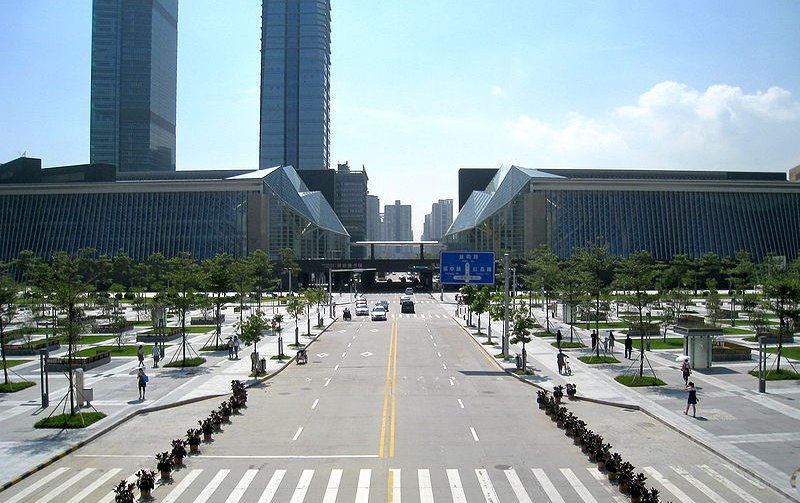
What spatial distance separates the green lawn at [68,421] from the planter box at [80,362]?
11131 millimetres

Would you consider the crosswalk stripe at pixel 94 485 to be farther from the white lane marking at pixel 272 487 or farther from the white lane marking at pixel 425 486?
the white lane marking at pixel 425 486

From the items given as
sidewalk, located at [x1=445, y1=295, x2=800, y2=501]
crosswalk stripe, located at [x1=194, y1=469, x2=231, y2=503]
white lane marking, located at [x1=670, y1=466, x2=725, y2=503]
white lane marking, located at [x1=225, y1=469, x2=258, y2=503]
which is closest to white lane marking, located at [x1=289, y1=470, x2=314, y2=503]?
white lane marking, located at [x1=225, y1=469, x2=258, y2=503]

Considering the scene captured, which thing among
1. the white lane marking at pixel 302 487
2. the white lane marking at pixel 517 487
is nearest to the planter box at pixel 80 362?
the white lane marking at pixel 302 487

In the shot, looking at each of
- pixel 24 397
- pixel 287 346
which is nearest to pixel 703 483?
pixel 24 397

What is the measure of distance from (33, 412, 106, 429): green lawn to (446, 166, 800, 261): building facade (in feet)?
353

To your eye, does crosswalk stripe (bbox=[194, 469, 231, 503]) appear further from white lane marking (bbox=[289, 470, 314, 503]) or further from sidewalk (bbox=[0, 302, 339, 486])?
sidewalk (bbox=[0, 302, 339, 486])

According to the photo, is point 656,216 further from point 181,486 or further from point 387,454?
point 181,486

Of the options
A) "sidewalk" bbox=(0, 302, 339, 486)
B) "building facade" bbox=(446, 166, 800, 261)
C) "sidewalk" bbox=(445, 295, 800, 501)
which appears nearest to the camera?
"sidewalk" bbox=(445, 295, 800, 501)

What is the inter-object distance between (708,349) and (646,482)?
71.4ft

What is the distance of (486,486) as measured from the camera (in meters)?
17.3

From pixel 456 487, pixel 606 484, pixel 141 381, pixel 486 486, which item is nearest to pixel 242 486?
pixel 456 487

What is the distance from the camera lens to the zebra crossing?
1662cm

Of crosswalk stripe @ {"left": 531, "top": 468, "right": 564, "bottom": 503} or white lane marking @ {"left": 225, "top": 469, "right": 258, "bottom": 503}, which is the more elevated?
crosswalk stripe @ {"left": 531, "top": 468, "right": 564, "bottom": 503}

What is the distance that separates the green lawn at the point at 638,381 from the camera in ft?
105
